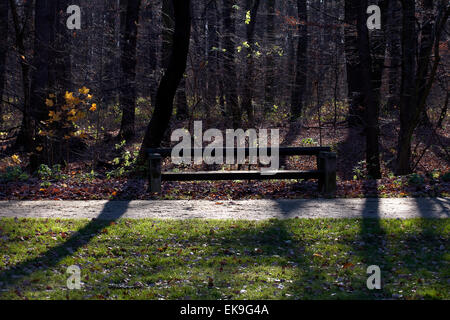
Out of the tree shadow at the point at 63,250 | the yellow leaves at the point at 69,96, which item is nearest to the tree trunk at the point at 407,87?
the tree shadow at the point at 63,250

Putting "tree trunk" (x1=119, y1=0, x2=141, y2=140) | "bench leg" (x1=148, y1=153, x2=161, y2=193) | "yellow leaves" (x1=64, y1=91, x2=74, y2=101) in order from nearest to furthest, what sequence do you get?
"bench leg" (x1=148, y1=153, x2=161, y2=193), "yellow leaves" (x1=64, y1=91, x2=74, y2=101), "tree trunk" (x1=119, y1=0, x2=141, y2=140)

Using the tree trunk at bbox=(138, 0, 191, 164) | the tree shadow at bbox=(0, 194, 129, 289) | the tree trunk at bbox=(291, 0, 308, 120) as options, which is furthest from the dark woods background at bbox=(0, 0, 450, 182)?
the tree shadow at bbox=(0, 194, 129, 289)

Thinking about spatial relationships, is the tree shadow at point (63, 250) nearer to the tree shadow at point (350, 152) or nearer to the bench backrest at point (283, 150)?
the bench backrest at point (283, 150)

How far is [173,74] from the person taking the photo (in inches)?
529

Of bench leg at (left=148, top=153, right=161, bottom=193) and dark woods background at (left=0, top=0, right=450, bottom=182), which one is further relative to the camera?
dark woods background at (left=0, top=0, right=450, bottom=182)

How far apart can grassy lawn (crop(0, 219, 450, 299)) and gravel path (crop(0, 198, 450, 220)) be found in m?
0.54

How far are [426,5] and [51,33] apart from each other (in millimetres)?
11706

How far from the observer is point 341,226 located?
338 inches

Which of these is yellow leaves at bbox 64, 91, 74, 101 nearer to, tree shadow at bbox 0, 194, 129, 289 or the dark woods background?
the dark woods background

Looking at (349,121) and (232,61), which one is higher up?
(232,61)

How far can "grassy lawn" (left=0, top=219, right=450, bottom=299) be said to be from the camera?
6.16 meters

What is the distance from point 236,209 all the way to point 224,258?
2781 mm
